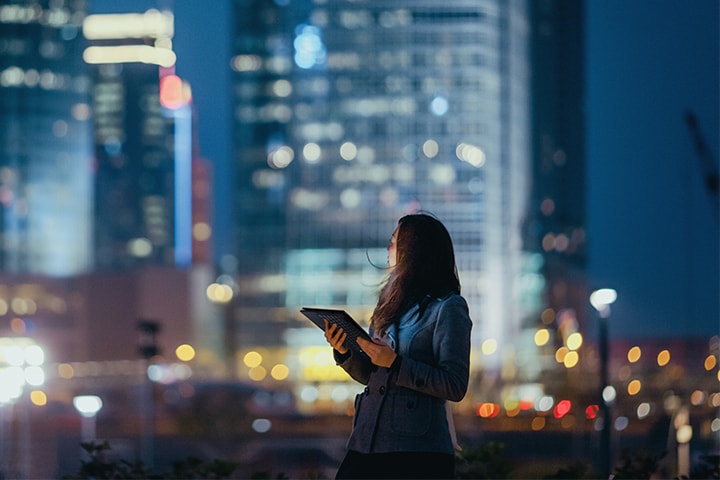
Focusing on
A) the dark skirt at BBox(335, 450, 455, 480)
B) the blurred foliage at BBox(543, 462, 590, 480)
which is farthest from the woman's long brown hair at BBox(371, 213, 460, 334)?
the blurred foliage at BBox(543, 462, 590, 480)

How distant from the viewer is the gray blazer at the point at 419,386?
4816mm

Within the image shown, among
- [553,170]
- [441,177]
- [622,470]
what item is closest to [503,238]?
[441,177]

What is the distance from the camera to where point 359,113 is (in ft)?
424

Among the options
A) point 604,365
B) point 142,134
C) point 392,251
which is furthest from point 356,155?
point 392,251

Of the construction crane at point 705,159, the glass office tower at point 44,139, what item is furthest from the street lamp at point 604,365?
the glass office tower at point 44,139

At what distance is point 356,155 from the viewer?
12850 centimetres

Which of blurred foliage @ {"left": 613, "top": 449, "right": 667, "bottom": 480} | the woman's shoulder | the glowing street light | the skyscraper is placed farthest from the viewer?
the skyscraper

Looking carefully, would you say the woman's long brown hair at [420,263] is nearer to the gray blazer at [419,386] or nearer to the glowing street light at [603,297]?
the gray blazer at [419,386]

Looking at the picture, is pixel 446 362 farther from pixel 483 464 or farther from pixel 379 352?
pixel 483 464

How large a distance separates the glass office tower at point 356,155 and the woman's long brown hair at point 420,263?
390ft

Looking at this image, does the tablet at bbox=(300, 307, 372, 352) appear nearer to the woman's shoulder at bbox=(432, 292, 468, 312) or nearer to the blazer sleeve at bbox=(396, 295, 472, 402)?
the blazer sleeve at bbox=(396, 295, 472, 402)

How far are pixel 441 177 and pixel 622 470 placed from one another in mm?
118460

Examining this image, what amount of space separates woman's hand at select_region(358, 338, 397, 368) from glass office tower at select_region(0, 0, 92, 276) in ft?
437

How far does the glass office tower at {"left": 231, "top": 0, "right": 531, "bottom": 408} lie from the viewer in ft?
417
